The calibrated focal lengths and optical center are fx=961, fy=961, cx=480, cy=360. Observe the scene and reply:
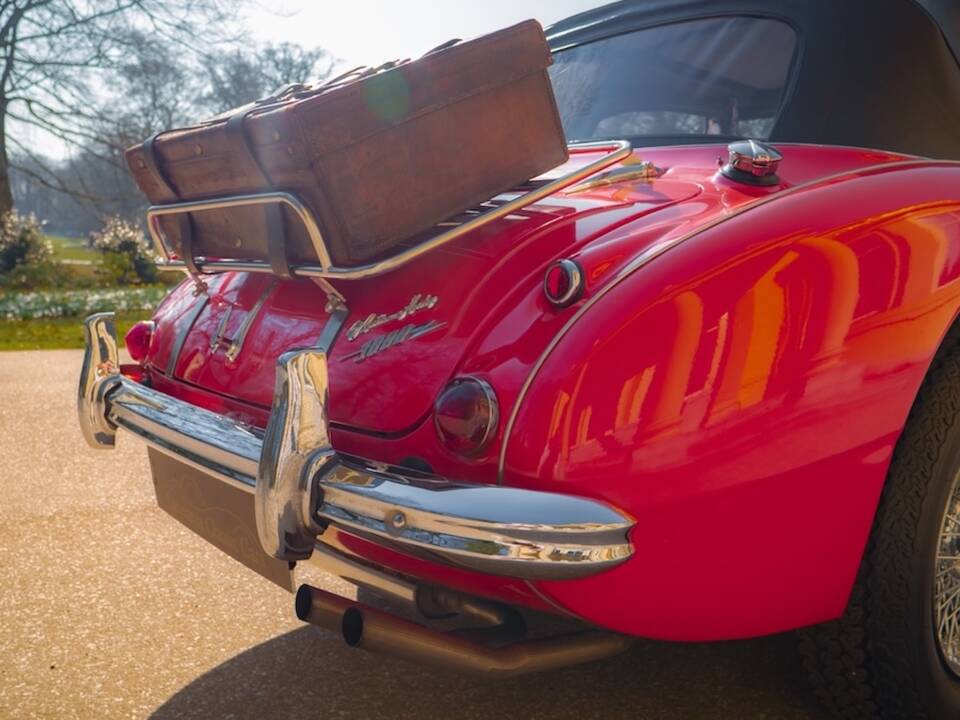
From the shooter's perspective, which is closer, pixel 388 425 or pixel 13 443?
pixel 388 425

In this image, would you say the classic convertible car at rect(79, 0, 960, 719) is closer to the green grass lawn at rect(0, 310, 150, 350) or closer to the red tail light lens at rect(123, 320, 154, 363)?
the red tail light lens at rect(123, 320, 154, 363)

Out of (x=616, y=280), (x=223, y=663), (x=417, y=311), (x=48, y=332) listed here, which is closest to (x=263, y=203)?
(x=417, y=311)

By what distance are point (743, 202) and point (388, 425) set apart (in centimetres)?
88

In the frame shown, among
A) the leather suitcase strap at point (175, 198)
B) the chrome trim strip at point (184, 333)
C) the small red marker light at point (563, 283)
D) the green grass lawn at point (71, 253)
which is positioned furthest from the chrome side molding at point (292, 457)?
the green grass lawn at point (71, 253)

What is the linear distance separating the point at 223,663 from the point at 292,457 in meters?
1.09

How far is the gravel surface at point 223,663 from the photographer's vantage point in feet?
7.71

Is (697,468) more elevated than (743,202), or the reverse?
(743,202)

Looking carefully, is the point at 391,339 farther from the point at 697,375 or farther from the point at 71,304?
the point at 71,304

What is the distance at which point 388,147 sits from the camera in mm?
1952

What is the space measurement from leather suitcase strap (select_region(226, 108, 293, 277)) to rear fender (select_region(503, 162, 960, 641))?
2.22ft

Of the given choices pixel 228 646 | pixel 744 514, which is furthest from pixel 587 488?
pixel 228 646

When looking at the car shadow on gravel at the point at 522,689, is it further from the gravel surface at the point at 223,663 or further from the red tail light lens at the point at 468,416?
the red tail light lens at the point at 468,416

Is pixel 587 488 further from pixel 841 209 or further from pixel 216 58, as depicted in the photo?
pixel 216 58

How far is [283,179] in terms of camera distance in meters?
1.93
